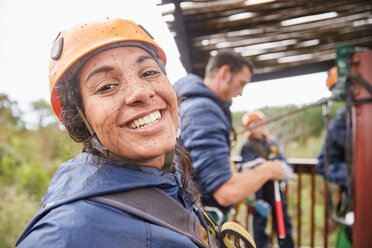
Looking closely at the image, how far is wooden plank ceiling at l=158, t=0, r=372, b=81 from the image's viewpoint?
2.02m

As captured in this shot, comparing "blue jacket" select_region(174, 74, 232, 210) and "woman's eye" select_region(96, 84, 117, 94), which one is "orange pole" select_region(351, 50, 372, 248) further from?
"woman's eye" select_region(96, 84, 117, 94)

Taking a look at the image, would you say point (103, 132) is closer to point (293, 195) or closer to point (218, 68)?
point (218, 68)

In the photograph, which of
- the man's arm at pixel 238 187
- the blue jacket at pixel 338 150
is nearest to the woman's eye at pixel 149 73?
the man's arm at pixel 238 187

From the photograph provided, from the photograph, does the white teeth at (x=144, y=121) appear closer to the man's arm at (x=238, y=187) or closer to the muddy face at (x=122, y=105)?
the muddy face at (x=122, y=105)

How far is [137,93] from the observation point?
878mm

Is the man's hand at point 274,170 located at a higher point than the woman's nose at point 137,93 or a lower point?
lower

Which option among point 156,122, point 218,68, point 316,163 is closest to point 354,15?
point 218,68

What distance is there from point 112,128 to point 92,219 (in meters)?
0.35

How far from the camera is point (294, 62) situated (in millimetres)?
3076

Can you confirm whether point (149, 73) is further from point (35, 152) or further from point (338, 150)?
point (35, 152)

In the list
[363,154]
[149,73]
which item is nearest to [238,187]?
[363,154]

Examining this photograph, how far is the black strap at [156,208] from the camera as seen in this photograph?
2.43 ft

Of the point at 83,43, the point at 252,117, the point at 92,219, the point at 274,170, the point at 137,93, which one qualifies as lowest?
the point at 252,117

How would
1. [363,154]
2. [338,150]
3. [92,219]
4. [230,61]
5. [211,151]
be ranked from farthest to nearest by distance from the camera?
[338,150]
[230,61]
[211,151]
[363,154]
[92,219]
